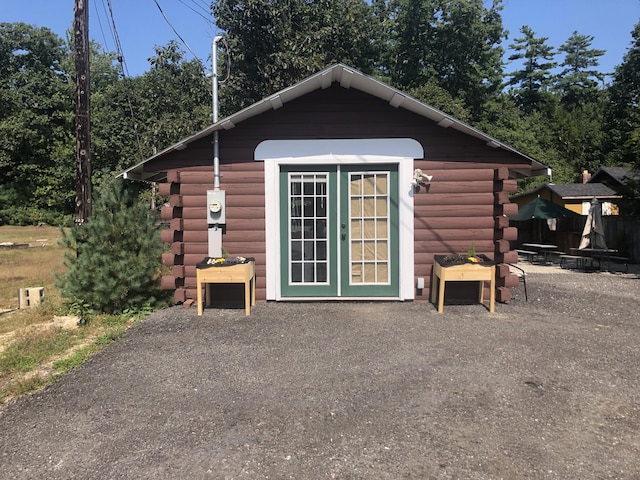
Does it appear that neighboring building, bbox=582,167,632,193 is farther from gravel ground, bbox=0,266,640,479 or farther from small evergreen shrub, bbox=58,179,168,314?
small evergreen shrub, bbox=58,179,168,314

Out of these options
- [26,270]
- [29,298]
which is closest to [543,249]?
[29,298]

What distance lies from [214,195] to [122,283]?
1742 millimetres

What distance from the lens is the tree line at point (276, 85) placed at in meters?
20.5

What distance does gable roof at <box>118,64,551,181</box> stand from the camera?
6312 millimetres

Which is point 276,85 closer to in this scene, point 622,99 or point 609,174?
point 609,174

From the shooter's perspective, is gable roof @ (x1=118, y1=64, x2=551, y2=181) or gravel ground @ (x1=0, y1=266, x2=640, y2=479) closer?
gravel ground @ (x1=0, y1=266, x2=640, y2=479)

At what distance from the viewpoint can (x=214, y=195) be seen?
6.69 meters

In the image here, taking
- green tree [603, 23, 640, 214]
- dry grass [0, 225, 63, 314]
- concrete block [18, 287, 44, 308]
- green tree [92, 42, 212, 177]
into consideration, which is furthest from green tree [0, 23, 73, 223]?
green tree [603, 23, 640, 214]

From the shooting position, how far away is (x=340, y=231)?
22.3 ft

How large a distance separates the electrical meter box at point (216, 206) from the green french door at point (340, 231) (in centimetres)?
86

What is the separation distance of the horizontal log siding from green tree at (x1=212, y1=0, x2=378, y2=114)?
13.3 meters

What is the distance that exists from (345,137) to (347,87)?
0.73 metres

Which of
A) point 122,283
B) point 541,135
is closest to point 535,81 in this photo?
point 541,135

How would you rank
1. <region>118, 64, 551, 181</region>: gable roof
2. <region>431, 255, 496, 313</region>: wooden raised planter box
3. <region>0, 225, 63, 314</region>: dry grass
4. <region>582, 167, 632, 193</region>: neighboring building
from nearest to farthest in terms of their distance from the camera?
<region>431, 255, 496, 313</region>: wooden raised planter box < <region>118, 64, 551, 181</region>: gable roof < <region>0, 225, 63, 314</region>: dry grass < <region>582, 167, 632, 193</region>: neighboring building
